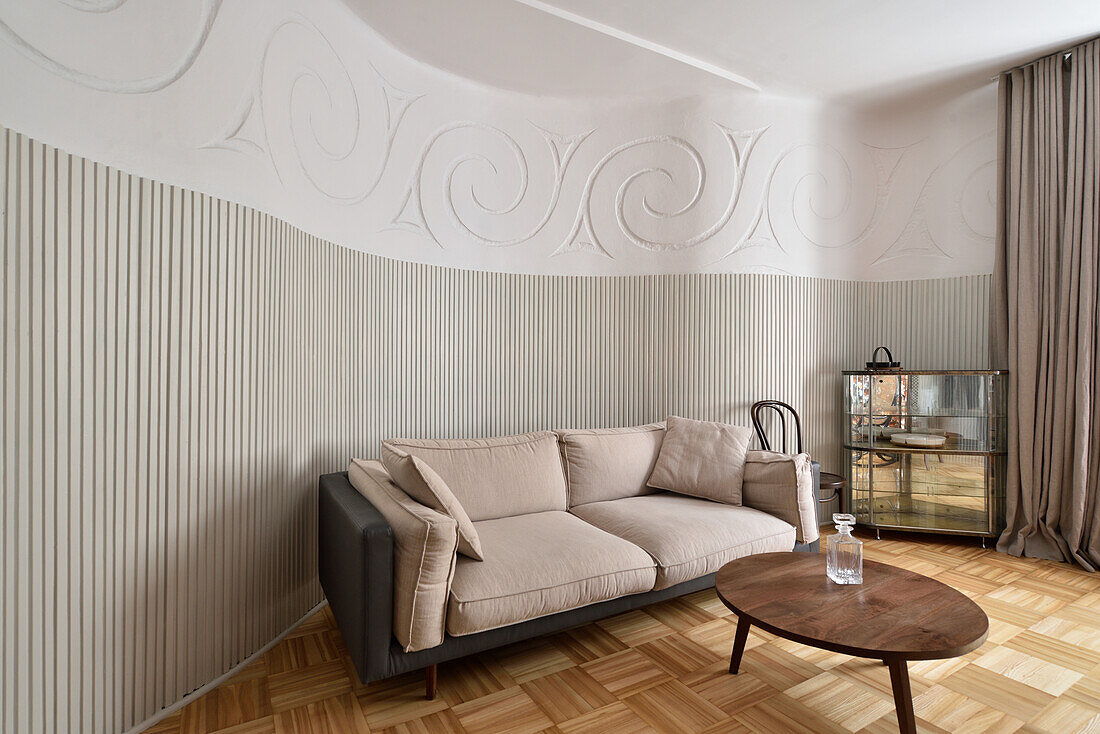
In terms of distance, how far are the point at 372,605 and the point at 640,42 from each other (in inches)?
125

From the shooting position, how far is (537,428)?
3.68 metres

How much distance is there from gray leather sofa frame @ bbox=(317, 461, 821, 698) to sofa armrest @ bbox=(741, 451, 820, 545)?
103cm

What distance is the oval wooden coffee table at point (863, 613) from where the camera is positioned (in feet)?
5.32

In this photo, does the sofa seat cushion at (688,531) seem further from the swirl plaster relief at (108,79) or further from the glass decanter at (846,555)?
the swirl plaster relief at (108,79)

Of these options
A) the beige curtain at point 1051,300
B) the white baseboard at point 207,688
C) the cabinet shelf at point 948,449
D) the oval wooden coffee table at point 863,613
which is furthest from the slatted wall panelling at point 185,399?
the beige curtain at point 1051,300

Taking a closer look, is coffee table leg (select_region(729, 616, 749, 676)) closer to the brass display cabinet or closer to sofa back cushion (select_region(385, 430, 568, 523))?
sofa back cushion (select_region(385, 430, 568, 523))

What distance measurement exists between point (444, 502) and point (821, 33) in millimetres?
3244

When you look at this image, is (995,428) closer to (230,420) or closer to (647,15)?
(647,15)

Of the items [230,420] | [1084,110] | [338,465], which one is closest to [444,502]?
[230,420]

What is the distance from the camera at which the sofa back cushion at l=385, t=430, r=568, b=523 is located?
2.70 meters

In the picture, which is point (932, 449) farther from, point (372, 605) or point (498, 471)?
point (372, 605)

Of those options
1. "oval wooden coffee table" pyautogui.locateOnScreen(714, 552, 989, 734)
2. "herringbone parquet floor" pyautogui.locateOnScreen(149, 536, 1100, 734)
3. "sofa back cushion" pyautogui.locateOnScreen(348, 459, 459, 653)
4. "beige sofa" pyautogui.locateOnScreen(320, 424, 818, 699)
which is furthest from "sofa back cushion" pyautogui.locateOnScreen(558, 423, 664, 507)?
"sofa back cushion" pyautogui.locateOnScreen(348, 459, 459, 653)

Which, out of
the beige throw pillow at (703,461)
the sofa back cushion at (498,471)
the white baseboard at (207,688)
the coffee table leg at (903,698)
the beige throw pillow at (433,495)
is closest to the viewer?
the coffee table leg at (903,698)

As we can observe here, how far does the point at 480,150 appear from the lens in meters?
3.50
